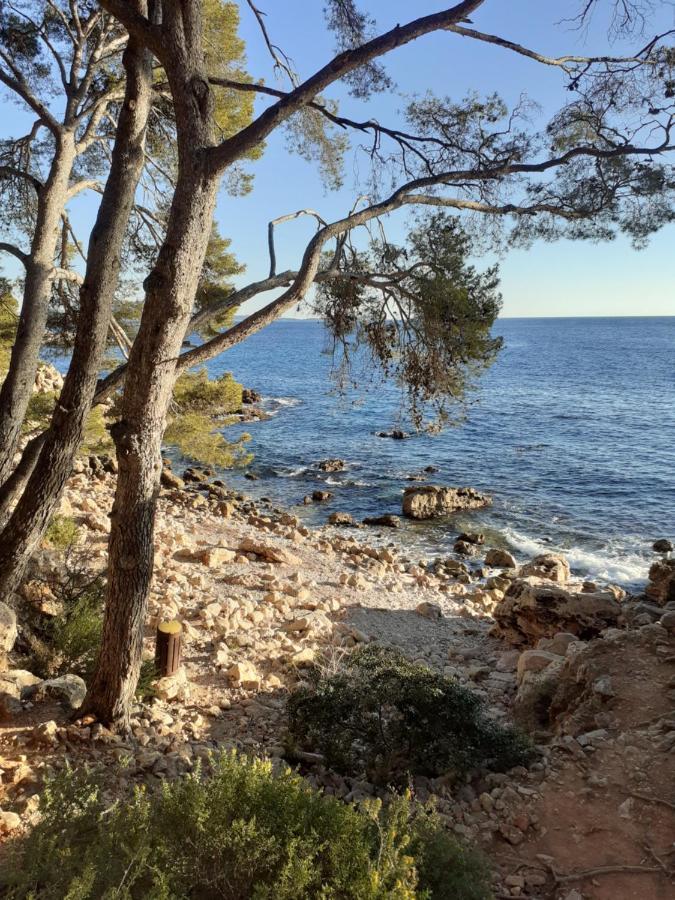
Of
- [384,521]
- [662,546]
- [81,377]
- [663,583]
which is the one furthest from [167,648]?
[662,546]

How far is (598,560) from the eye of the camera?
590 inches

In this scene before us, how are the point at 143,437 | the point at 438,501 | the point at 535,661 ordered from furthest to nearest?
the point at 438,501 → the point at 535,661 → the point at 143,437

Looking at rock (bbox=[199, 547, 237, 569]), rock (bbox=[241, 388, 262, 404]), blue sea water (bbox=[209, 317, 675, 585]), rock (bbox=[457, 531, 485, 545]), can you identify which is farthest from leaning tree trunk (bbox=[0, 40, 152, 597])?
rock (bbox=[241, 388, 262, 404])

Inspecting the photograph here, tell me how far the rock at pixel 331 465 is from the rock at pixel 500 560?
32.1 ft

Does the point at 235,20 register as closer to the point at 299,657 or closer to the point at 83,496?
the point at 299,657

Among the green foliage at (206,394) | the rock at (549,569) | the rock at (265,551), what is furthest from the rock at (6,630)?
the rock at (549,569)

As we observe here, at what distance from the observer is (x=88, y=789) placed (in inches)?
122

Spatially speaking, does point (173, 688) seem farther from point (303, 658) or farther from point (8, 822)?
point (8, 822)

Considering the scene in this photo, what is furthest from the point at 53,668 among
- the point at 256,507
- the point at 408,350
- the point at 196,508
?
the point at 256,507

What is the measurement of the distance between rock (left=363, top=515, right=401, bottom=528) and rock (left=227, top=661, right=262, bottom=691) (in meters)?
11.5

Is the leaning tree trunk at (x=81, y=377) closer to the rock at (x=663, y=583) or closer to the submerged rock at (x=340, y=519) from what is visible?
the rock at (x=663, y=583)

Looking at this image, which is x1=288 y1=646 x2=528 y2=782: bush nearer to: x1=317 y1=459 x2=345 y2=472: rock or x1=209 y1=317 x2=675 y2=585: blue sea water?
x1=209 y1=317 x2=675 y2=585: blue sea water

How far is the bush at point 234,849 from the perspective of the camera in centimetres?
254

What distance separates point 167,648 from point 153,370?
2.74 meters
